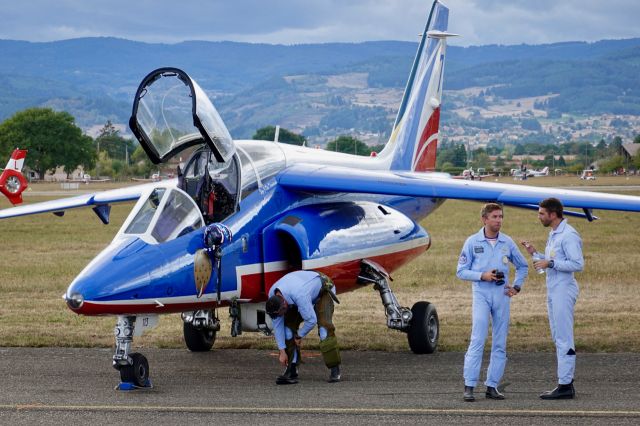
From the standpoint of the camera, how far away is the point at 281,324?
1181 centimetres

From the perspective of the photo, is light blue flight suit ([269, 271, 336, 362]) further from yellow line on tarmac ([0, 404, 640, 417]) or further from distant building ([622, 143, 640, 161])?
distant building ([622, 143, 640, 161])

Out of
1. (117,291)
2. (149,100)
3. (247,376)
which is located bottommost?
(247,376)

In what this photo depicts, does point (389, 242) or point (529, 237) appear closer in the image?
point (389, 242)

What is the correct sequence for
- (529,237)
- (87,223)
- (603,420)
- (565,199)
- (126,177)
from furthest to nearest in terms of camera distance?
(126,177) < (87,223) < (529,237) < (565,199) < (603,420)

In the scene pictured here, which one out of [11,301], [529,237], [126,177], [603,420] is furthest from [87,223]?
[126,177]

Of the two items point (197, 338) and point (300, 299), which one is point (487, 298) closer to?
point (300, 299)

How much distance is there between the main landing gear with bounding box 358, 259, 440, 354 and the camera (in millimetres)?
14211

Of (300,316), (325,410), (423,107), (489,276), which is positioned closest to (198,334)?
(300,316)

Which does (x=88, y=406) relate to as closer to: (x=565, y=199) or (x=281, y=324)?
(x=281, y=324)

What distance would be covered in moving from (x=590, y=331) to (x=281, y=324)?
19.6 ft

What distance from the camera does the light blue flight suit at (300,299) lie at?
38.5ft

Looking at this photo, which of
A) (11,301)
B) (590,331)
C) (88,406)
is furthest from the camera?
(11,301)

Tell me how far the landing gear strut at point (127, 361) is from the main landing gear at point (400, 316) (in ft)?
12.2

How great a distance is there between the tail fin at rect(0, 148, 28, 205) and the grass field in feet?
50.9
